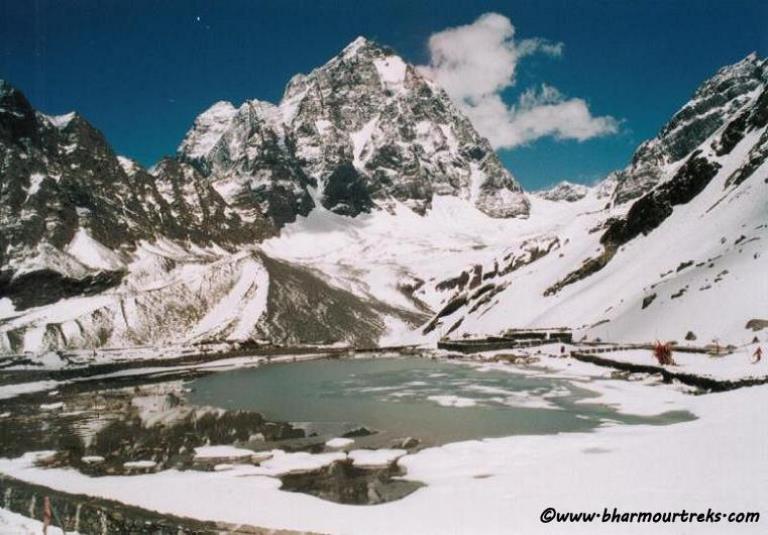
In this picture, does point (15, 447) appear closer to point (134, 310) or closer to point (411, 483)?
point (411, 483)

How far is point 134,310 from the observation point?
14988 cm

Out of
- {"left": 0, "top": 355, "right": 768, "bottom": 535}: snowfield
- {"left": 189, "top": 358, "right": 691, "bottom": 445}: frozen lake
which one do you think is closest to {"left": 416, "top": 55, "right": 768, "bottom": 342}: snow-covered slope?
{"left": 189, "top": 358, "right": 691, "bottom": 445}: frozen lake

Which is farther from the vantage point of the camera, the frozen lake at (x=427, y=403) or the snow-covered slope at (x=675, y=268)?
the snow-covered slope at (x=675, y=268)

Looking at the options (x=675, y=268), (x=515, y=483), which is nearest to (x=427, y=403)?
(x=515, y=483)

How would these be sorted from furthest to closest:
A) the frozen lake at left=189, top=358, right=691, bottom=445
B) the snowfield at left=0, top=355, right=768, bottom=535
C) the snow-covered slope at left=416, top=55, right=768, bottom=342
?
the snow-covered slope at left=416, top=55, right=768, bottom=342
the frozen lake at left=189, top=358, right=691, bottom=445
the snowfield at left=0, top=355, right=768, bottom=535

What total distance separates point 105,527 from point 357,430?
1268 centimetres

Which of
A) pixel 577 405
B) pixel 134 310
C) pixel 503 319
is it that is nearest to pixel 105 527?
pixel 577 405

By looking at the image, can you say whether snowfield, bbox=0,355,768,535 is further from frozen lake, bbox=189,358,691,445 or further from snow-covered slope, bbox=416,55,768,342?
snow-covered slope, bbox=416,55,768,342

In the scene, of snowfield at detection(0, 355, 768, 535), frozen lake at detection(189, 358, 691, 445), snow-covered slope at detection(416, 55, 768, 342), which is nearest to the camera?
snowfield at detection(0, 355, 768, 535)

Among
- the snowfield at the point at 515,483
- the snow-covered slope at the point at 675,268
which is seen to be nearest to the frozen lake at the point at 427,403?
the snowfield at the point at 515,483

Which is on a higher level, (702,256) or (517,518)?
(702,256)

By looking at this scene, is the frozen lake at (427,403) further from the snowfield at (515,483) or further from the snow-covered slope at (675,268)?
the snow-covered slope at (675,268)

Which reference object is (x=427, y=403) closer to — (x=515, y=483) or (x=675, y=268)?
(x=515, y=483)

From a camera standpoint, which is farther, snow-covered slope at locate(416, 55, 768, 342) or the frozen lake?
snow-covered slope at locate(416, 55, 768, 342)
